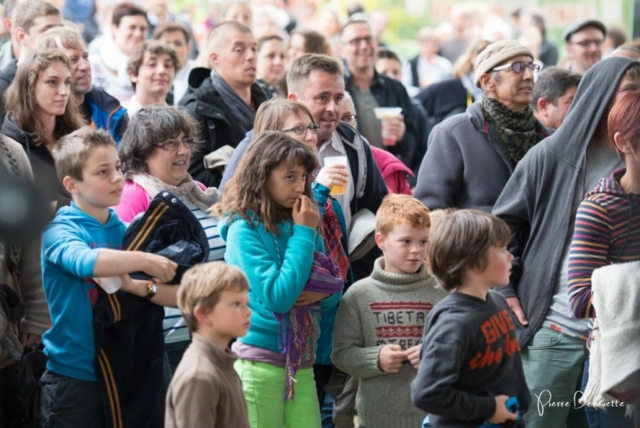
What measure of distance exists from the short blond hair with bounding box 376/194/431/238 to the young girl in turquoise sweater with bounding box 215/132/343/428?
0.33 metres

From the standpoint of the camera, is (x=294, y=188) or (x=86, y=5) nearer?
(x=294, y=188)

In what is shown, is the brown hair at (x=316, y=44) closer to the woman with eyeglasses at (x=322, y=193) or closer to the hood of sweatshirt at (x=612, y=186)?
the woman with eyeglasses at (x=322, y=193)

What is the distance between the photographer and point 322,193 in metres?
4.29

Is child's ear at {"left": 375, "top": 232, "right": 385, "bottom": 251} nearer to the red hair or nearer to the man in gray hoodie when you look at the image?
the man in gray hoodie

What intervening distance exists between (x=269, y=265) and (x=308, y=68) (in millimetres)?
1483

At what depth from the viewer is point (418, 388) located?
10.7 feet

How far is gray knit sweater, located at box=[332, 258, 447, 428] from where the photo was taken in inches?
161

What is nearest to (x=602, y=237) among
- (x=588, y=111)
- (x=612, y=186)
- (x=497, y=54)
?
(x=612, y=186)

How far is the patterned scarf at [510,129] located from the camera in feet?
16.1

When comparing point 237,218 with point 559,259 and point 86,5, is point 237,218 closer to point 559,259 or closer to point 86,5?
point 559,259

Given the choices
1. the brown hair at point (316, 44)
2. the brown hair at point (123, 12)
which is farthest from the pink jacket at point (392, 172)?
the brown hair at point (123, 12)

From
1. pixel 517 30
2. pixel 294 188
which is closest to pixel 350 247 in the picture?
pixel 294 188

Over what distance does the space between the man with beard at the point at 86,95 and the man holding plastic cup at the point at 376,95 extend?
2244 mm

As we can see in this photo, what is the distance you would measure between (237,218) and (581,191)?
1.53 metres
